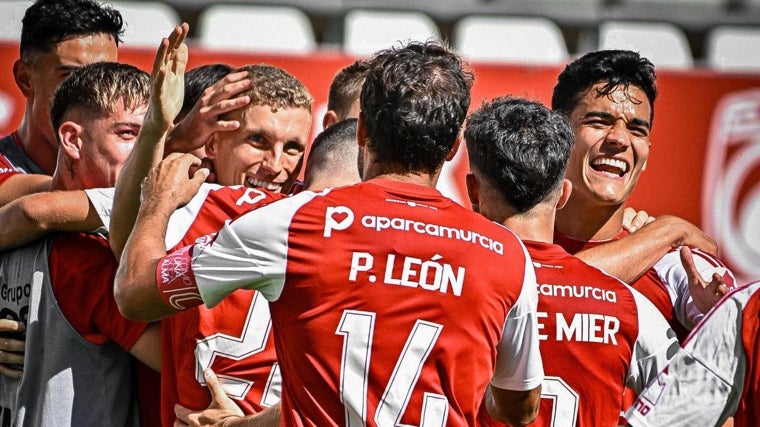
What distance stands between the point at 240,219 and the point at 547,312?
1.10m

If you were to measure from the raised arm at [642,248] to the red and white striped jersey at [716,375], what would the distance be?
666mm

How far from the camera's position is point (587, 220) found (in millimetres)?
4723

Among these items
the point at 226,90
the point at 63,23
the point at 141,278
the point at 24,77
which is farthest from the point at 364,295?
the point at 24,77

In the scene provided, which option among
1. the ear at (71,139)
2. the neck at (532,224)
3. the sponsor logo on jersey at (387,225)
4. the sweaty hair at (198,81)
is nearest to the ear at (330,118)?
the sweaty hair at (198,81)

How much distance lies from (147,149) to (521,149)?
3.95ft

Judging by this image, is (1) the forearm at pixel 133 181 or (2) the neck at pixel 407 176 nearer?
(2) the neck at pixel 407 176

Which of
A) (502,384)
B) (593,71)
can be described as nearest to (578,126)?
(593,71)

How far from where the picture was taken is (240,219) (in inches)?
116

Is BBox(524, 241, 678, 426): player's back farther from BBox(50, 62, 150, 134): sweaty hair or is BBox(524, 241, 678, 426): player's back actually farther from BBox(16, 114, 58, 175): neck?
BBox(16, 114, 58, 175): neck

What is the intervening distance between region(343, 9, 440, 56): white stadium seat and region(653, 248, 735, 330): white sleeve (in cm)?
602

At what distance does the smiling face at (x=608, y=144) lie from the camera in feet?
15.2

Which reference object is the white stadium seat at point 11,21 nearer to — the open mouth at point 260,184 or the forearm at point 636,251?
the open mouth at point 260,184

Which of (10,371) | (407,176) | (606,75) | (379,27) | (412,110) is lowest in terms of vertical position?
(379,27)

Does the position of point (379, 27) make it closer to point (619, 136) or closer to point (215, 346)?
point (619, 136)
